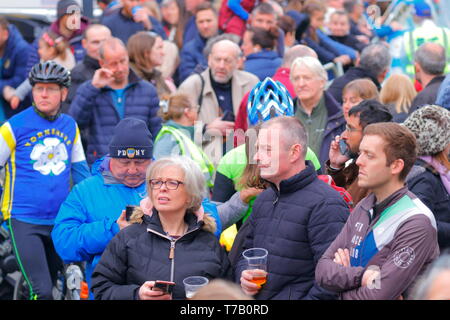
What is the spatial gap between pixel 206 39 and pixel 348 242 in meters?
6.97

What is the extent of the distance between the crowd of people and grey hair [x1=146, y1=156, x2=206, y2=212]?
13mm

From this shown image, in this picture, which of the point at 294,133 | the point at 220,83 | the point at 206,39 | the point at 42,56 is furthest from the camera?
the point at 206,39

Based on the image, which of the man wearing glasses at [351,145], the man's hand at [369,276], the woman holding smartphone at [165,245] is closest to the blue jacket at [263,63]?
the man wearing glasses at [351,145]

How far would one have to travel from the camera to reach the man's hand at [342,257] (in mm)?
4777

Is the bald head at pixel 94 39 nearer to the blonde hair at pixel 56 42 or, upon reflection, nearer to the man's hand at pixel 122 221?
the blonde hair at pixel 56 42

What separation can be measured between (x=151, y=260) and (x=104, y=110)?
3.36 metres

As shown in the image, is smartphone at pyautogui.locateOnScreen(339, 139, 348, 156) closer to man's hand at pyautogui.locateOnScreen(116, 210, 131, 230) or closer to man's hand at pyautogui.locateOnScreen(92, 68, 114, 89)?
man's hand at pyautogui.locateOnScreen(116, 210, 131, 230)

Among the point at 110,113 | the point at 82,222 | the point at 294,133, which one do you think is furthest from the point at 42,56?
the point at 294,133

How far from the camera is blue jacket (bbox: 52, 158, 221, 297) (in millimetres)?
5734

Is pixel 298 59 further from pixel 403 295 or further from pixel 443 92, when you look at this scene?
pixel 403 295

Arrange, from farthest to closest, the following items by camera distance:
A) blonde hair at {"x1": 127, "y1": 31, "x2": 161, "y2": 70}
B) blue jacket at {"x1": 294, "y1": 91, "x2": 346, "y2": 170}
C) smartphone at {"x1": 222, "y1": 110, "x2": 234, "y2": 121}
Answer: blonde hair at {"x1": 127, "y1": 31, "x2": 161, "y2": 70}, smartphone at {"x1": 222, "y1": 110, "x2": 234, "y2": 121}, blue jacket at {"x1": 294, "y1": 91, "x2": 346, "y2": 170}

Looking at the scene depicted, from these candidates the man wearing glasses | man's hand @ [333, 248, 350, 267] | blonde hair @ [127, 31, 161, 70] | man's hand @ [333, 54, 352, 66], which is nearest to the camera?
man's hand @ [333, 248, 350, 267]

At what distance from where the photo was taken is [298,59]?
324 inches

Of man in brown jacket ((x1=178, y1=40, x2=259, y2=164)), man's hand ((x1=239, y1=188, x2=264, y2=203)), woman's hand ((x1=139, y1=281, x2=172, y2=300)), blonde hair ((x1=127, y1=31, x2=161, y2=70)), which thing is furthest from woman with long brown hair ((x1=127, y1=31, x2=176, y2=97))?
woman's hand ((x1=139, y1=281, x2=172, y2=300))
